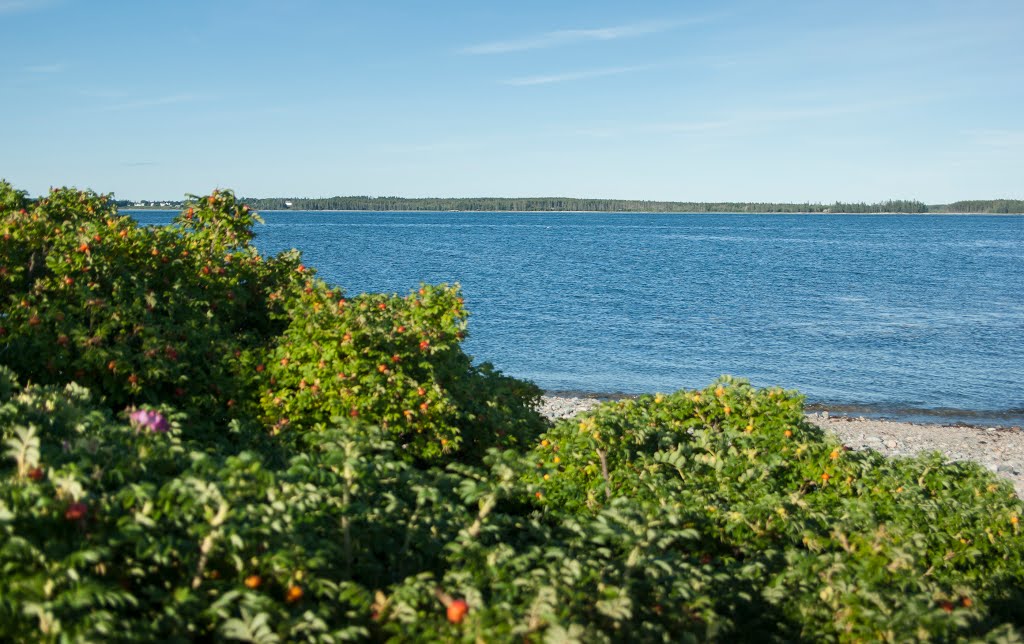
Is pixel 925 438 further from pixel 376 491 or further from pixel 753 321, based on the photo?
pixel 753 321

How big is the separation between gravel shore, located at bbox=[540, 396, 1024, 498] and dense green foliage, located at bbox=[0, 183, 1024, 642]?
8521 mm

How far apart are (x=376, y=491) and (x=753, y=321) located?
31.8 metres

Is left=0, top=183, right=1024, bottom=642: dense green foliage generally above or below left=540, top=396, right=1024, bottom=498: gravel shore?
above

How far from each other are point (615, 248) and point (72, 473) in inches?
3173

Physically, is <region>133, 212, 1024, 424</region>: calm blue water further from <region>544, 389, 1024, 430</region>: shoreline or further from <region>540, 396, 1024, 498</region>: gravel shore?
<region>540, 396, 1024, 498</region>: gravel shore

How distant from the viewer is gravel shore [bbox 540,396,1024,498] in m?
15.8

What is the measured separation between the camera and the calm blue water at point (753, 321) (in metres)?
23.3

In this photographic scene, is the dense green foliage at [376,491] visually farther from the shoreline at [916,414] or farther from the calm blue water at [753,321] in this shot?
the calm blue water at [753,321]

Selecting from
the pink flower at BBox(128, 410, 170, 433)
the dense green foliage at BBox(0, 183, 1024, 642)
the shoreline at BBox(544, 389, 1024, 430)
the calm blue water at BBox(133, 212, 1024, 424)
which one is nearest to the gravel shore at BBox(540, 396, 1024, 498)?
the shoreline at BBox(544, 389, 1024, 430)

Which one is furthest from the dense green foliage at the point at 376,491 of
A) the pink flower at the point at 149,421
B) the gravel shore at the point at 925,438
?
the gravel shore at the point at 925,438

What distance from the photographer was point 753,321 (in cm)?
3459

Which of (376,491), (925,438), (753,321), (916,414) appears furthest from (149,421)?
(753,321)

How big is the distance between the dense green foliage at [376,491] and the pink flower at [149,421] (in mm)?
41

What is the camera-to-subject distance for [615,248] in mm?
82438
